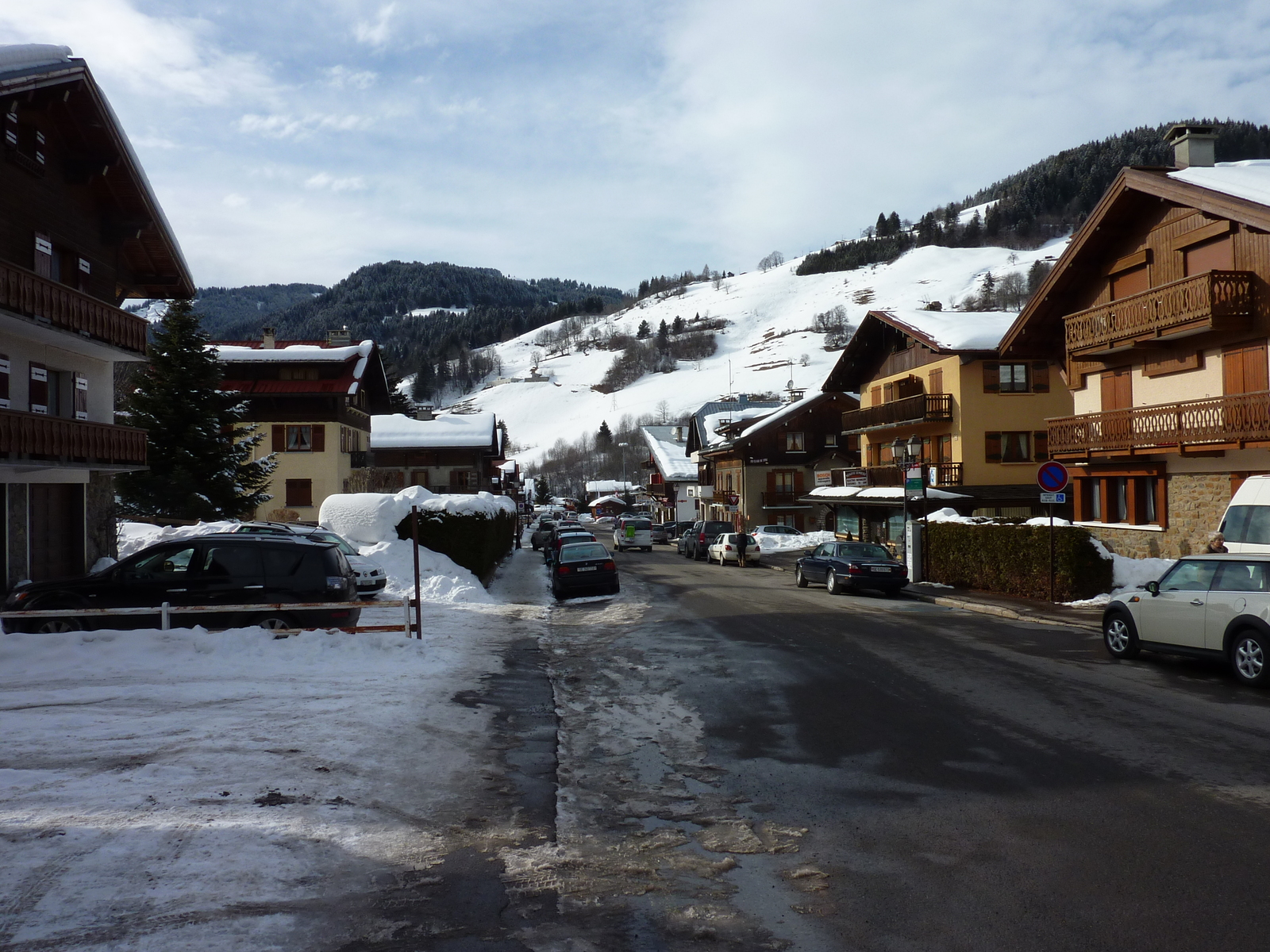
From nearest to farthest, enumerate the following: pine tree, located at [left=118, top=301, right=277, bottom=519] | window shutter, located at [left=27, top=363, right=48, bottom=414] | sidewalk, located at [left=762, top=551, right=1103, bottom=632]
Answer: sidewalk, located at [left=762, top=551, right=1103, bottom=632], window shutter, located at [left=27, top=363, right=48, bottom=414], pine tree, located at [left=118, top=301, right=277, bottom=519]

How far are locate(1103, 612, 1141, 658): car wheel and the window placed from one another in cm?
4001

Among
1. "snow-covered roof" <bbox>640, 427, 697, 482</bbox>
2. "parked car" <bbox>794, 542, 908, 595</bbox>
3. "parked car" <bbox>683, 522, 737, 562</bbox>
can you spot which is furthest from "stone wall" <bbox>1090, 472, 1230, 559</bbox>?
"snow-covered roof" <bbox>640, 427, 697, 482</bbox>

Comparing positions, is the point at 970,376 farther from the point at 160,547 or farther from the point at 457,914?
the point at 457,914

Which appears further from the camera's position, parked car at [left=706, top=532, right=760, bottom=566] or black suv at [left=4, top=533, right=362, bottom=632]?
parked car at [left=706, top=532, right=760, bottom=566]

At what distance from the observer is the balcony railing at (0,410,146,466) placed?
1786 cm

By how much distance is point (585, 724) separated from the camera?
929cm

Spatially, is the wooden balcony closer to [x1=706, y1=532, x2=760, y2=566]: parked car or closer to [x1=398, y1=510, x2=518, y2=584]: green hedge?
[x1=398, y1=510, x2=518, y2=584]: green hedge

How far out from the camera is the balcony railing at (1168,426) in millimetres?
19906

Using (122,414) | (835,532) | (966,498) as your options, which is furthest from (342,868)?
(835,532)

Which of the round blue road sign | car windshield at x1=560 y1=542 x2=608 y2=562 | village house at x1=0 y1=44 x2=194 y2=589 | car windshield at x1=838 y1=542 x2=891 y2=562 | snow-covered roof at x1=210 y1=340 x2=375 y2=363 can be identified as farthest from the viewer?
snow-covered roof at x1=210 y1=340 x2=375 y2=363

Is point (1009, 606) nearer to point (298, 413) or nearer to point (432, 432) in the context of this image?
point (298, 413)

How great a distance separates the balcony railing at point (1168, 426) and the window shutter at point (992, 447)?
36.3 feet

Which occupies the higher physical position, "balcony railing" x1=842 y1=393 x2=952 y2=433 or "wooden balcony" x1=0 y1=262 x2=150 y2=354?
"wooden balcony" x1=0 y1=262 x2=150 y2=354

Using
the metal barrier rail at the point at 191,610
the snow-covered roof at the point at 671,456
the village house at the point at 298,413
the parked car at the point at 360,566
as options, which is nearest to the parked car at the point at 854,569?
the parked car at the point at 360,566
